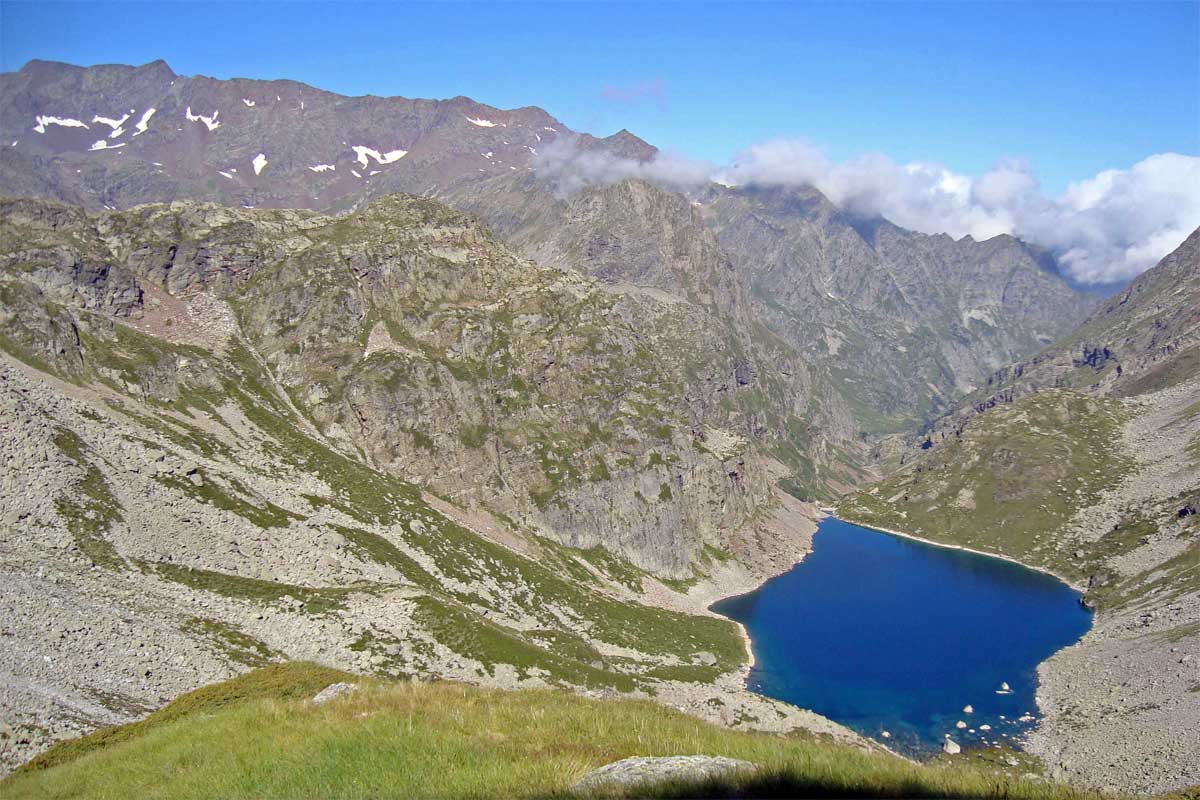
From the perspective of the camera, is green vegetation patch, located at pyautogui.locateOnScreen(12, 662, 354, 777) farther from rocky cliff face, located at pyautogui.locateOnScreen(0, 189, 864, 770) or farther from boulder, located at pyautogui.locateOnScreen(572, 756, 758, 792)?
boulder, located at pyautogui.locateOnScreen(572, 756, 758, 792)

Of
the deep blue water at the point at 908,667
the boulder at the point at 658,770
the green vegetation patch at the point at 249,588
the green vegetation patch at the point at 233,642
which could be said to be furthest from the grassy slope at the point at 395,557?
the boulder at the point at 658,770

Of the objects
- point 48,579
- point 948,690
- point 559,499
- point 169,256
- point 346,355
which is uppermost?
point 169,256

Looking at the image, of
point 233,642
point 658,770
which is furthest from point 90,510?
point 658,770

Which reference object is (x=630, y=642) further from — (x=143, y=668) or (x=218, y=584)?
(x=143, y=668)

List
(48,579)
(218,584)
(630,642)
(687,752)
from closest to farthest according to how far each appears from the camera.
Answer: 1. (687,752)
2. (48,579)
3. (218,584)
4. (630,642)

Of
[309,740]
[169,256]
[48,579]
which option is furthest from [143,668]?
[169,256]

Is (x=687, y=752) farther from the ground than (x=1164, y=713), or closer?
farther from the ground

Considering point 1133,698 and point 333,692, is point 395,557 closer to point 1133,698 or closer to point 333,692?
point 333,692
